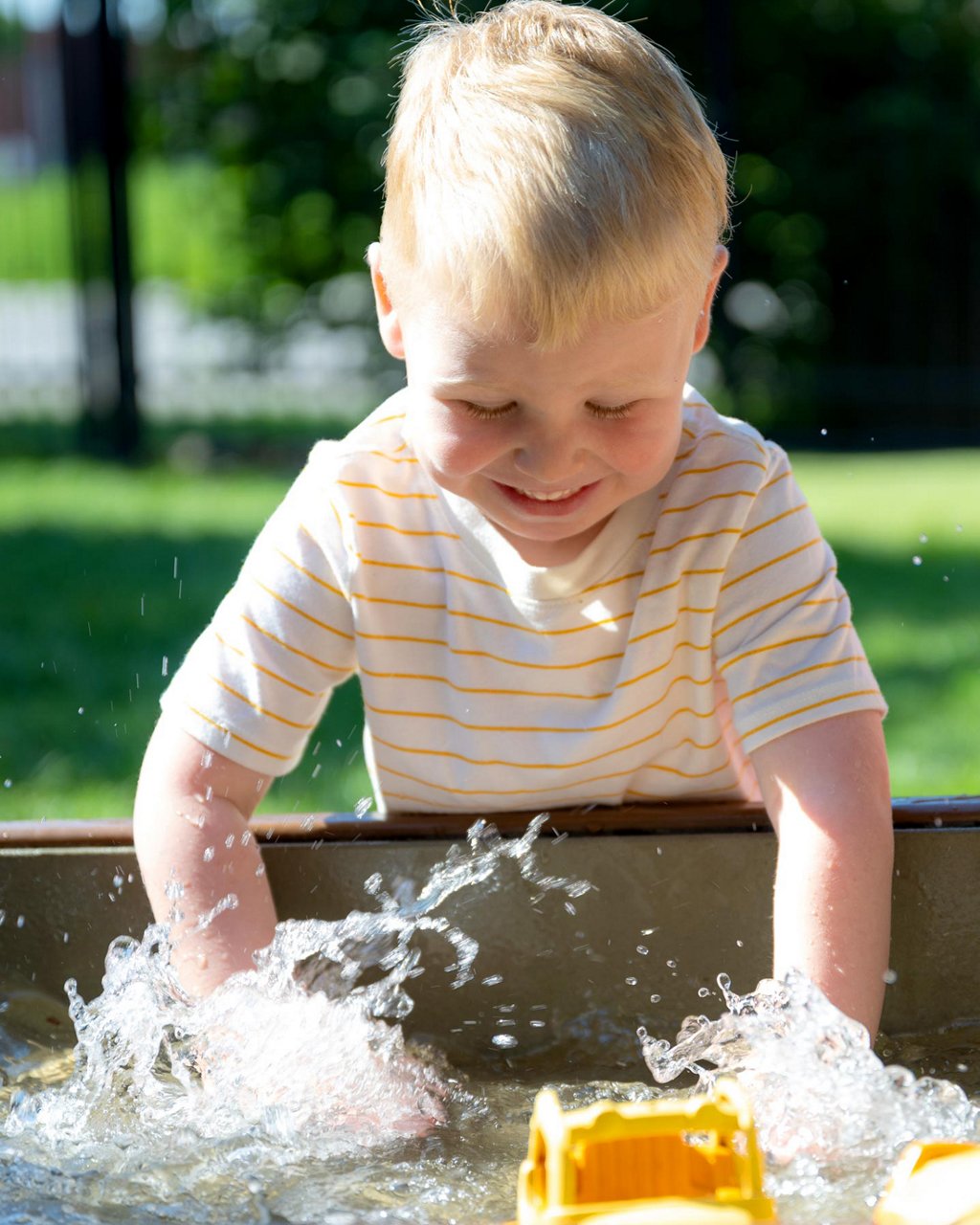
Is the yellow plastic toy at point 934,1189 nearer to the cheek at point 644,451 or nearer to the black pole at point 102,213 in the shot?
the cheek at point 644,451

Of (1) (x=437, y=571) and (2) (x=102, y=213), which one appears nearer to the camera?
(1) (x=437, y=571)

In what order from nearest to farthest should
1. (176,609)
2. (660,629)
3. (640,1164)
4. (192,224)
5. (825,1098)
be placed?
(640,1164)
(825,1098)
(660,629)
(176,609)
(192,224)

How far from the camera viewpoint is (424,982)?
1.38 meters

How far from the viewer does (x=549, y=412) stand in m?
1.17

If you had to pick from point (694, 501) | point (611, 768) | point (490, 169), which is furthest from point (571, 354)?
point (611, 768)

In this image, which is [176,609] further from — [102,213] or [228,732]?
[102,213]

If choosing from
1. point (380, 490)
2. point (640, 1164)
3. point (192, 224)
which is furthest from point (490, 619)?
point (192, 224)

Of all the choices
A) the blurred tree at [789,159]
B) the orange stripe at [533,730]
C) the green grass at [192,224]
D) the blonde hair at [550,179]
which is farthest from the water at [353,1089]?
the green grass at [192,224]

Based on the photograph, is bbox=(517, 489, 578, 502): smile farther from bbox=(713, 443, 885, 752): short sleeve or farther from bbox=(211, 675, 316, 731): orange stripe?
bbox=(211, 675, 316, 731): orange stripe

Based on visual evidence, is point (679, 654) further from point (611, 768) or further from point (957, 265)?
point (957, 265)

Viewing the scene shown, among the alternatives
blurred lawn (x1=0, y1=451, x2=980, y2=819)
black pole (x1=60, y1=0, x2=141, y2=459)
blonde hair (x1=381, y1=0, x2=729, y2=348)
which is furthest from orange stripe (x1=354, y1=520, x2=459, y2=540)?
black pole (x1=60, y1=0, x2=141, y2=459)

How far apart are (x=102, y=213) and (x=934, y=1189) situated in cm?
537

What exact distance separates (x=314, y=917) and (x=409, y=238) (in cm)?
54

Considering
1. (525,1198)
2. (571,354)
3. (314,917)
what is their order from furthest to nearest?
1. (314,917)
2. (571,354)
3. (525,1198)
